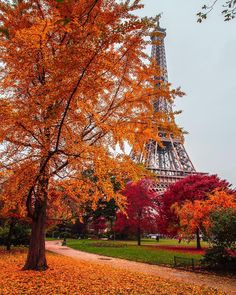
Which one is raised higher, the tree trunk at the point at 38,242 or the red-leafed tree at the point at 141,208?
the red-leafed tree at the point at 141,208

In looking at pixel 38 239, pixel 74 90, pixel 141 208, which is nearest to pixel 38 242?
pixel 38 239

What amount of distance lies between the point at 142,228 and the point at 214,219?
21994mm

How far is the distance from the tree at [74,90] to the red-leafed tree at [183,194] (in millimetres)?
20420

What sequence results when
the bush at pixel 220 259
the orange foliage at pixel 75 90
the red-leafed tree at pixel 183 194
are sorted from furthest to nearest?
the red-leafed tree at pixel 183 194, the bush at pixel 220 259, the orange foliage at pixel 75 90

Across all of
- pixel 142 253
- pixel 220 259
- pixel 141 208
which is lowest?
pixel 142 253

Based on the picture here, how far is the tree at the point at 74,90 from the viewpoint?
5805 mm

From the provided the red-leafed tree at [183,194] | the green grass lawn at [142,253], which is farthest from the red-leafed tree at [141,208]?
the green grass lawn at [142,253]

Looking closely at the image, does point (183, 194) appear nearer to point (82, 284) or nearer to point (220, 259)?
point (220, 259)

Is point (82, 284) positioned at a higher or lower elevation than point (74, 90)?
lower

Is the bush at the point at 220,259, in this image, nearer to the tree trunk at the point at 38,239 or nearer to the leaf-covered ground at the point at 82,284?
the leaf-covered ground at the point at 82,284

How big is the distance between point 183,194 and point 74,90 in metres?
25.5

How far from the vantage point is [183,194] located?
29625mm

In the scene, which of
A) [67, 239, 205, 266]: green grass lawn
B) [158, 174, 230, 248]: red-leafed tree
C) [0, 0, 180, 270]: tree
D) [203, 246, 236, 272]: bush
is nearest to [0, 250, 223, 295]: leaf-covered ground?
[0, 0, 180, 270]: tree

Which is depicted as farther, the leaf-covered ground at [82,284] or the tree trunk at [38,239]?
the tree trunk at [38,239]
